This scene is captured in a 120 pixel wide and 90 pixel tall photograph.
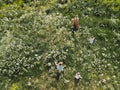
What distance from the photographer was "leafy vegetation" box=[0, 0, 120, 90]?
852 inches

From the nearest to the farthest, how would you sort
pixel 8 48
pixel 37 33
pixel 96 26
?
pixel 8 48 → pixel 37 33 → pixel 96 26

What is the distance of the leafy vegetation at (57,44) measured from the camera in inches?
852

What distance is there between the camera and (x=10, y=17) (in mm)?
26234

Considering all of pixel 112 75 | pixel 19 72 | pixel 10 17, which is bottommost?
pixel 112 75

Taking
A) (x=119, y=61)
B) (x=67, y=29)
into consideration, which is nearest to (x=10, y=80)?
(x=67, y=29)

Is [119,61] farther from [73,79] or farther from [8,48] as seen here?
[8,48]

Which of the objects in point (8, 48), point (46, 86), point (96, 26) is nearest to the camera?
point (46, 86)

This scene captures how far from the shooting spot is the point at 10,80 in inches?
838

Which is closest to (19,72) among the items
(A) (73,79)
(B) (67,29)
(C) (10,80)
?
(C) (10,80)

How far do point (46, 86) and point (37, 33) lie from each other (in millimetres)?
5178

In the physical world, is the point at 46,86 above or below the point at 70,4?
below

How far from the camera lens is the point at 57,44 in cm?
2358

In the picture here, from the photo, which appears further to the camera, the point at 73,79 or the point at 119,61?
the point at 119,61

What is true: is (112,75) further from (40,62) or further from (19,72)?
(19,72)
